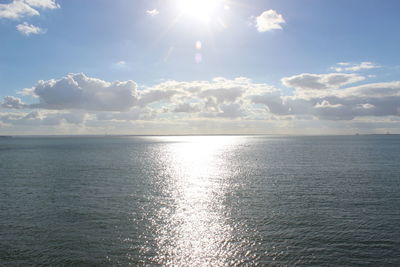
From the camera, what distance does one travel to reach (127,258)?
29781 mm

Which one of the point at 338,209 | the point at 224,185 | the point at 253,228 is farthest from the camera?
the point at 224,185

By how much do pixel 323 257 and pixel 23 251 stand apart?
3287 cm

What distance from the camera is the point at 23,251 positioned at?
3108cm

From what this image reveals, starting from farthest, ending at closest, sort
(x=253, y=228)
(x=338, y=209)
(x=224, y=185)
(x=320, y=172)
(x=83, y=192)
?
(x=320, y=172) < (x=224, y=185) < (x=83, y=192) < (x=338, y=209) < (x=253, y=228)

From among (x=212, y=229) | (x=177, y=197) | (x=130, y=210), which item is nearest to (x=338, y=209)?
(x=212, y=229)

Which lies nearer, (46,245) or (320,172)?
(46,245)

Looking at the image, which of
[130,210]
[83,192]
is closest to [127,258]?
[130,210]

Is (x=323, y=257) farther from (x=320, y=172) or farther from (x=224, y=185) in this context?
(x=320, y=172)

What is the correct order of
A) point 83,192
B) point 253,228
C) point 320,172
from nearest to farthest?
point 253,228 → point 83,192 → point 320,172

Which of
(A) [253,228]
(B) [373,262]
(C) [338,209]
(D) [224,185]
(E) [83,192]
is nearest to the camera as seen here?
(B) [373,262]

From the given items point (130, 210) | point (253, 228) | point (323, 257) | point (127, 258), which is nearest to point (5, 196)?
point (130, 210)

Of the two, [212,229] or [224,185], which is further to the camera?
[224,185]

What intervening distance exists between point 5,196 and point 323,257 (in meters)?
56.6

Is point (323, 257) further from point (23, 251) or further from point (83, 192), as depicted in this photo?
point (83, 192)
